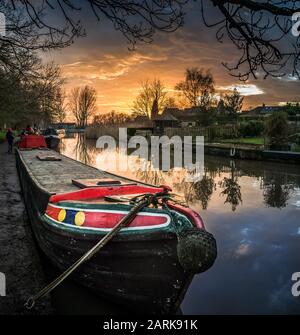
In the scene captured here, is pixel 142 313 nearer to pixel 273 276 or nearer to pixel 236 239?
pixel 273 276

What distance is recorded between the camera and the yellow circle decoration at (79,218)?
5428mm

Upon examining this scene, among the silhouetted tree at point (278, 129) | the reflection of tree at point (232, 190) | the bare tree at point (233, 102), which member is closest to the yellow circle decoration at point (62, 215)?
the reflection of tree at point (232, 190)

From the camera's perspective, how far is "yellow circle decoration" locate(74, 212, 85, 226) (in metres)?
5.43

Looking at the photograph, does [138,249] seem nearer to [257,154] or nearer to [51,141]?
[257,154]

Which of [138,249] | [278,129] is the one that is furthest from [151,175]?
[138,249]

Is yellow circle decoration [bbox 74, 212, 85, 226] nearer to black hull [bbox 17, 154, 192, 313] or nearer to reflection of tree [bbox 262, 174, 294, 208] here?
black hull [bbox 17, 154, 192, 313]

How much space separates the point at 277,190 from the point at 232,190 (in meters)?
1.72

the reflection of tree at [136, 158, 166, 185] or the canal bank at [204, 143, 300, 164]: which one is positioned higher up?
the canal bank at [204, 143, 300, 164]

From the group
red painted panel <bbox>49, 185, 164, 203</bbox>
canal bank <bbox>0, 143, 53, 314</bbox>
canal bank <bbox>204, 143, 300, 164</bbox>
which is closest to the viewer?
canal bank <bbox>0, 143, 53, 314</bbox>

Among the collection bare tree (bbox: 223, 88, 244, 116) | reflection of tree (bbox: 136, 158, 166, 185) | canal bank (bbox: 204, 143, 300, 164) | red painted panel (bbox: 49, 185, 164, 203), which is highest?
bare tree (bbox: 223, 88, 244, 116)

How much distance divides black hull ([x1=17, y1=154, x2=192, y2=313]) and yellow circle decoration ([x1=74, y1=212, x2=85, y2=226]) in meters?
0.17

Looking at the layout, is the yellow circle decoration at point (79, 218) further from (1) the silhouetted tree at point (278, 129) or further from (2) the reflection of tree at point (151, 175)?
(1) the silhouetted tree at point (278, 129)

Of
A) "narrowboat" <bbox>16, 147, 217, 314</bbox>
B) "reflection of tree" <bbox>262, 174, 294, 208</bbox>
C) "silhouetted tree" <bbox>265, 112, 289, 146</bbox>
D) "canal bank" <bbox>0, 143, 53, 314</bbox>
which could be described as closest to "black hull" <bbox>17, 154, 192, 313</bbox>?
"narrowboat" <bbox>16, 147, 217, 314</bbox>

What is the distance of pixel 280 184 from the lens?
16.4m
